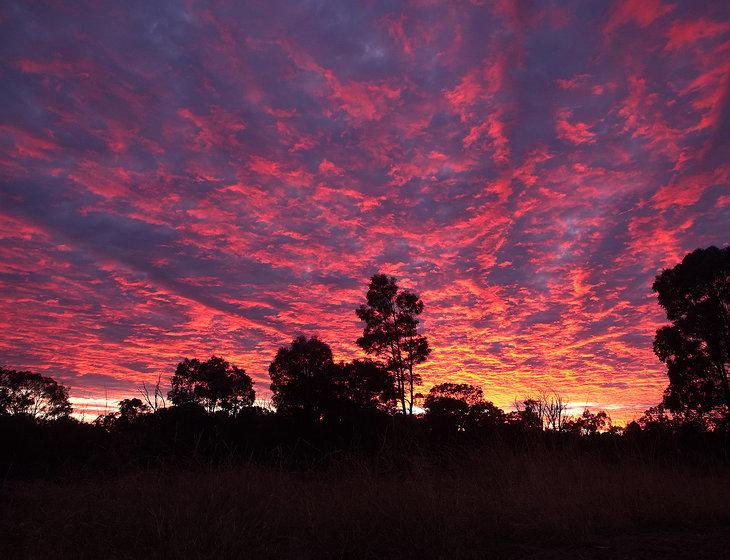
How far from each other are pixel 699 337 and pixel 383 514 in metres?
21.5

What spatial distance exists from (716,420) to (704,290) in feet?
19.2

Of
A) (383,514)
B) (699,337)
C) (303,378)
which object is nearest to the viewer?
(383,514)

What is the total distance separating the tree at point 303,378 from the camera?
28.8m

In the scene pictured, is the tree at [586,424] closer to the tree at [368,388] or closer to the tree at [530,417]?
the tree at [530,417]

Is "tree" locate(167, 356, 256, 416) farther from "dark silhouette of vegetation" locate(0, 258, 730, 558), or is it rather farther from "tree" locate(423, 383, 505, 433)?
"dark silhouette of vegetation" locate(0, 258, 730, 558)

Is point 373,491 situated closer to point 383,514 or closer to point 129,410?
point 383,514

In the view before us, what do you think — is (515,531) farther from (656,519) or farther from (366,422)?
(366,422)

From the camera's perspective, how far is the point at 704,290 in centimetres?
2183

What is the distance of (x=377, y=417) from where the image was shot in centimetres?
2636

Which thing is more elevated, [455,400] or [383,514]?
[455,400]

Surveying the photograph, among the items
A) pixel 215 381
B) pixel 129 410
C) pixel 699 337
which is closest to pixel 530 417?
pixel 129 410

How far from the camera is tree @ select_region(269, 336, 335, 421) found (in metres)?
28.8

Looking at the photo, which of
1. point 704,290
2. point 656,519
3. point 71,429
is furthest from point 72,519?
point 704,290

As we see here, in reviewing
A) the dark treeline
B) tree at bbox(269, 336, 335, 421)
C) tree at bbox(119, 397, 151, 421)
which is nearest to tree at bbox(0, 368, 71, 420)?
the dark treeline
